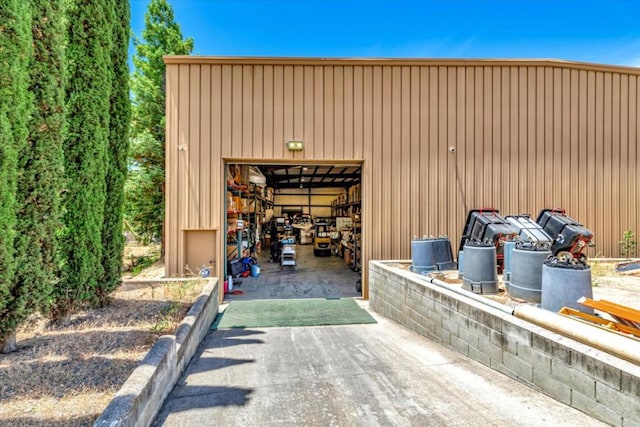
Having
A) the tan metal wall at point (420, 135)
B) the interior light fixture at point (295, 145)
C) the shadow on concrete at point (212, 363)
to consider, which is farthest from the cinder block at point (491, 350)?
the interior light fixture at point (295, 145)

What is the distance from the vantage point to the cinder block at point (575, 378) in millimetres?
2084

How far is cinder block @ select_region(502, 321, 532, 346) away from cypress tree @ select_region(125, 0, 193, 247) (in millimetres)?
11277

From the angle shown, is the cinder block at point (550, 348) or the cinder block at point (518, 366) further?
the cinder block at point (518, 366)

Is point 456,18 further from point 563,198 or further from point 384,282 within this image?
point 384,282

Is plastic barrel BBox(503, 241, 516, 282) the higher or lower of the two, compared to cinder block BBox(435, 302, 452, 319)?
higher

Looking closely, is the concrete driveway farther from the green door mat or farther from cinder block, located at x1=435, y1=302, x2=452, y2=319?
the green door mat

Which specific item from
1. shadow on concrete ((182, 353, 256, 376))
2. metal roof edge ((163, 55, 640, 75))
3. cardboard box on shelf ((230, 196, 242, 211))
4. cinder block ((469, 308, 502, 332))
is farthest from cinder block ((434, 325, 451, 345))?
cardboard box on shelf ((230, 196, 242, 211))

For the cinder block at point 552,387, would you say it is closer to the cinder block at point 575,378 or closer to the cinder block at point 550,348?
the cinder block at point 575,378

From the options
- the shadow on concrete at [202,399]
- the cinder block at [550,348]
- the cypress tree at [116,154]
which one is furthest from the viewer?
the cypress tree at [116,154]

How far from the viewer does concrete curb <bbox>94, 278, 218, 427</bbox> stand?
5.88ft

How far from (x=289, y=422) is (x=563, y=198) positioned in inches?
319

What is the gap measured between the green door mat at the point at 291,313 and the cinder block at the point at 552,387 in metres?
2.78

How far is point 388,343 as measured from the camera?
157 inches

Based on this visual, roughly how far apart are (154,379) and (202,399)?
564 mm
